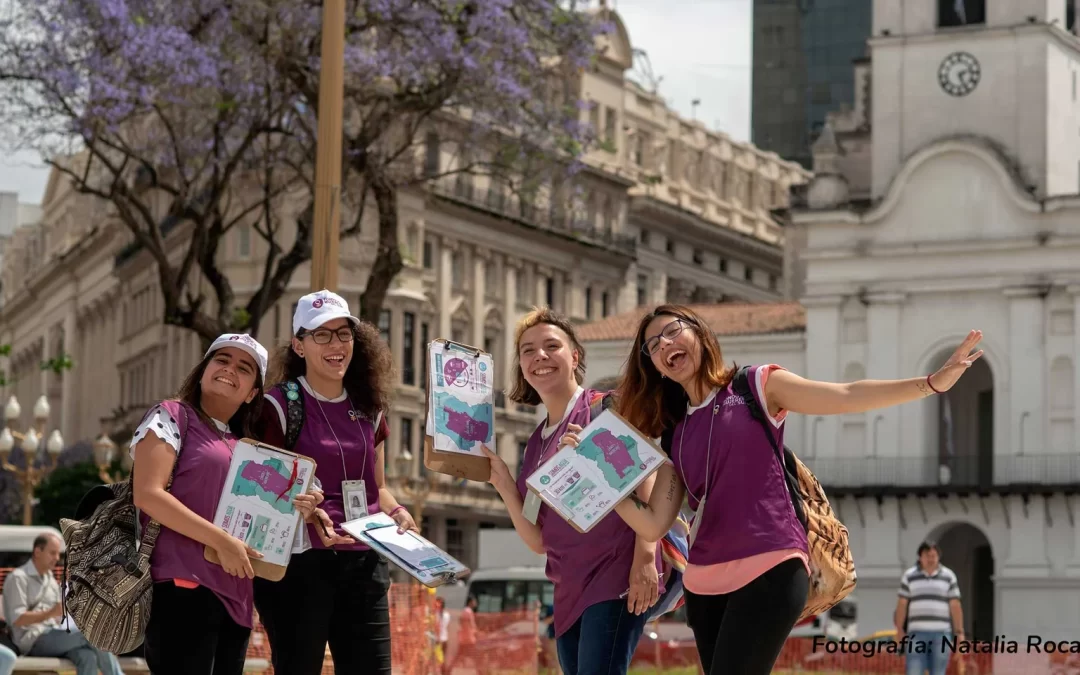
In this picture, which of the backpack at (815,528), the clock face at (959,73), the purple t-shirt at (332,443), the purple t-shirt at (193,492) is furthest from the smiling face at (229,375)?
the clock face at (959,73)

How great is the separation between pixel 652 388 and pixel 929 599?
31.1ft

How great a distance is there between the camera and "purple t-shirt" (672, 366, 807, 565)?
272 inches

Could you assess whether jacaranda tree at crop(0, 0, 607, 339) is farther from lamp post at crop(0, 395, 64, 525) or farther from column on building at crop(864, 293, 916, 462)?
column on building at crop(864, 293, 916, 462)

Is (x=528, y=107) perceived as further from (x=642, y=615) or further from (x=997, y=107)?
(x=997, y=107)

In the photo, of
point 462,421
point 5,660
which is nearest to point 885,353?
point 5,660

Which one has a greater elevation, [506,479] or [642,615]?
[506,479]

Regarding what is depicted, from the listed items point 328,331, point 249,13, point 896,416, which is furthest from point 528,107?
point 896,416

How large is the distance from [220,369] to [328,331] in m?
0.52

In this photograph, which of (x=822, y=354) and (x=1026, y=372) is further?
(x=822, y=354)

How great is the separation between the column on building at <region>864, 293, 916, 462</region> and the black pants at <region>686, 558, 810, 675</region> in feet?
157

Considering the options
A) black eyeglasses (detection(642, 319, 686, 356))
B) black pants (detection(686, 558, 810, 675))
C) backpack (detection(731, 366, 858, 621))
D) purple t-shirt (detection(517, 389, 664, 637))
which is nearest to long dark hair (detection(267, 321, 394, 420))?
purple t-shirt (detection(517, 389, 664, 637))

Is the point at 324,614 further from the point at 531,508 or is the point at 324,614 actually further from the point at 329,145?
the point at 329,145

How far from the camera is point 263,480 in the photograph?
7266 millimetres

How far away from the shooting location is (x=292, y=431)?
7711mm
